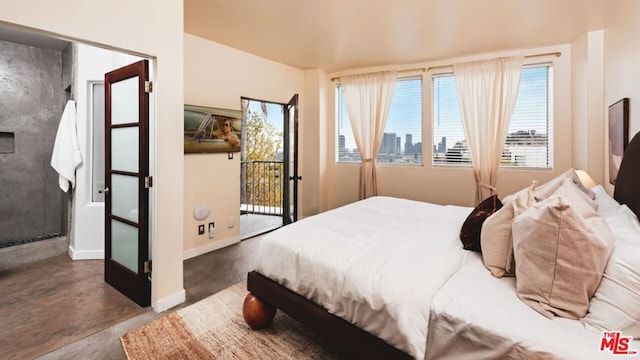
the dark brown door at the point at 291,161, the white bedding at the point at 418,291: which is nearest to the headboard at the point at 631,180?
the white bedding at the point at 418,291

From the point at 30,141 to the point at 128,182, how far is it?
2.19 meters

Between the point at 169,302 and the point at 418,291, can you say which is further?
the point at 169,302

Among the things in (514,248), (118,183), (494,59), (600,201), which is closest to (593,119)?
(494,59)

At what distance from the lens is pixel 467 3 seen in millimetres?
2633

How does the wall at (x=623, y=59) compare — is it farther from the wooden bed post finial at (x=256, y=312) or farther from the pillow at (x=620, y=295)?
the wooden bed post finial at (x=256, y=312)

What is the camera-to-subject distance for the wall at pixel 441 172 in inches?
143

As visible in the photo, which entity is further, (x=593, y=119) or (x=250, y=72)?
(x=250, y=72)

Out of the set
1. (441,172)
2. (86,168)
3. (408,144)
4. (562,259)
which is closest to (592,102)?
(441,172)

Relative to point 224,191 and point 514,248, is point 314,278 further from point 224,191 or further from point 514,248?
point 224,191

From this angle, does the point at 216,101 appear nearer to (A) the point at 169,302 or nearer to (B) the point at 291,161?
(B) the point at 291,161

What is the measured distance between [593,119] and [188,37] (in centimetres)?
461

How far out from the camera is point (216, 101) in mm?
3742

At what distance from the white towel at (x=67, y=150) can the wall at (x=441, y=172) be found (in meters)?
3.39

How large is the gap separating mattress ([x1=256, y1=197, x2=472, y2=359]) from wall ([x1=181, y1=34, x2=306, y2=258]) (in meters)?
1.93
